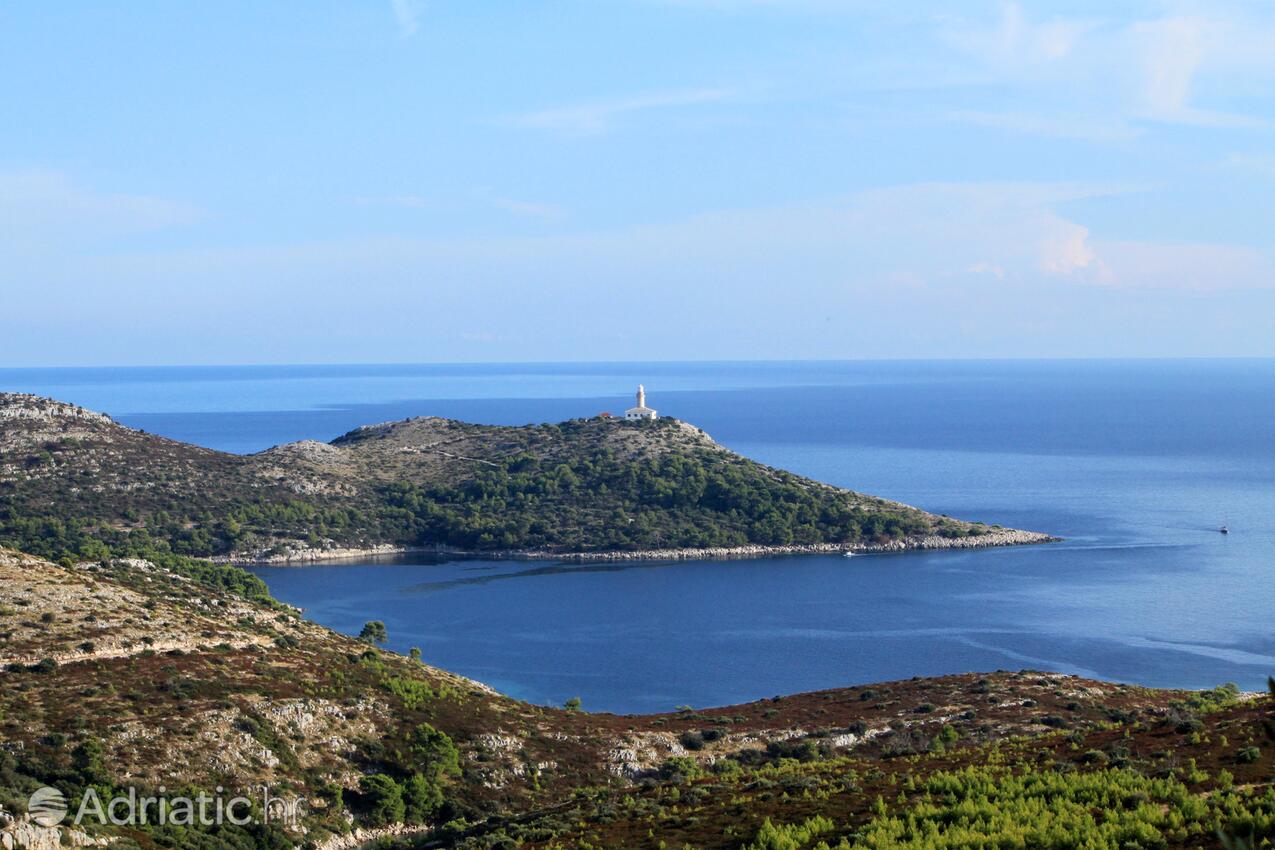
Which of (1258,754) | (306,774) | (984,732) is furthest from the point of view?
(984,732)

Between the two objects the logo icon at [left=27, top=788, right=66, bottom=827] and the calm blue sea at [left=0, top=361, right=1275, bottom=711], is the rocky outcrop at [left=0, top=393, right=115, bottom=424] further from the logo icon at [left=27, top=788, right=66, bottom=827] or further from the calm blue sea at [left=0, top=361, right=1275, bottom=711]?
the logo icon at [left=27, top=788, right=66, bottom=827]

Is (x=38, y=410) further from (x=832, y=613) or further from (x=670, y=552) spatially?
(x=832, y=613)

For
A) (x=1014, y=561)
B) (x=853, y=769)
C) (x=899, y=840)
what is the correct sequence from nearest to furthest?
(x=899, y=840) < (x=853, y=769) < (x=1014, y=561)

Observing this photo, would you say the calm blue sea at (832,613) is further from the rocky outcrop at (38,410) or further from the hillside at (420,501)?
the rocky outcrop at (38,410)

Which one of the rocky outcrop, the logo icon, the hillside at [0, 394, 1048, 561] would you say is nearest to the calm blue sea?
the hillside at [0, 394, 1048, 561]

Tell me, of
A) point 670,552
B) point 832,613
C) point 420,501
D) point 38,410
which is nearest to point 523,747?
point 832,613

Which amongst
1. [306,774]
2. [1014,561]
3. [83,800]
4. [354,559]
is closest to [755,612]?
[1014,561]

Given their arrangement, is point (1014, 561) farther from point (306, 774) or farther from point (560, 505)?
point (306, 774)
